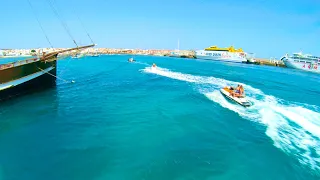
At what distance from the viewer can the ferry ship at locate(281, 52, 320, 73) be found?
103312 millimetres

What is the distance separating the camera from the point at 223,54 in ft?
445

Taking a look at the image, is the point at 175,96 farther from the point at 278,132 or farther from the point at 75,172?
the point at 75,172

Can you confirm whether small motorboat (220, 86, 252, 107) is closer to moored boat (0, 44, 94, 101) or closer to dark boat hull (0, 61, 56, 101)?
moored boat (0, 44, 94, 101)

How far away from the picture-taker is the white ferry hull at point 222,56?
429 ft

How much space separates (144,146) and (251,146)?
8547 mm

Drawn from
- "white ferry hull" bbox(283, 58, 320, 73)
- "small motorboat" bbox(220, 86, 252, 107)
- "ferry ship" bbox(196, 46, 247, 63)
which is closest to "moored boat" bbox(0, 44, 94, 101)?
"small motorboat" bbox(220, 86, 252, 107)

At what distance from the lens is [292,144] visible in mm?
18312

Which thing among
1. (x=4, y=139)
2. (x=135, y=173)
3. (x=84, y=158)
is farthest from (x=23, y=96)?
(x=135, y=173)

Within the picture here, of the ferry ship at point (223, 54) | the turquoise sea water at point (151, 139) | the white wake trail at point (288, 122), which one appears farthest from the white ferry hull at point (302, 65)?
the turquoise sea water at point (151, 139)

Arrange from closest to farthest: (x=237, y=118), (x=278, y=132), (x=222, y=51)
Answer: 1. (x=278, y=132)
2. (x=237, y=118)
3. (x=222, y=51)

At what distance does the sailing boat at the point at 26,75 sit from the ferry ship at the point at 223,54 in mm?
116059

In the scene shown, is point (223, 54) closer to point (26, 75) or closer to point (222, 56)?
point (222, 56)

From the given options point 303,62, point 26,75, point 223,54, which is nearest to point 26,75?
point 26,75

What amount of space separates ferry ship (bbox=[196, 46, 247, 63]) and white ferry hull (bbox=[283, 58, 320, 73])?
23.4 meters
